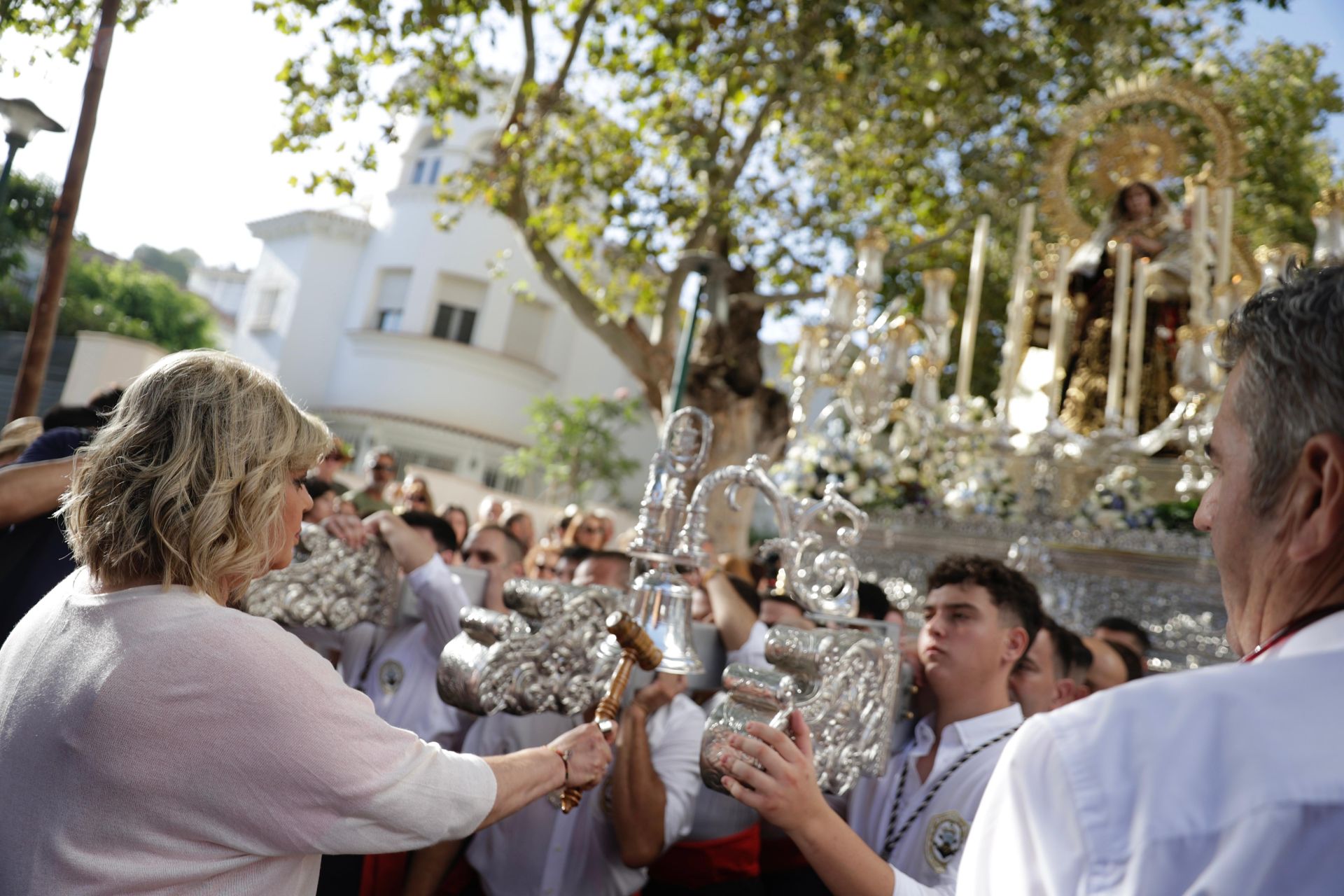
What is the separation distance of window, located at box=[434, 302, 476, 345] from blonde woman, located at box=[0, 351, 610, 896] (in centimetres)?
2044

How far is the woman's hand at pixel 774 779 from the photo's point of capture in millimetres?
1931

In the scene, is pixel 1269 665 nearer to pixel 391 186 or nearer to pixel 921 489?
pixel 921 489

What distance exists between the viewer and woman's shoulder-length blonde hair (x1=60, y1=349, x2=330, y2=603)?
174cm

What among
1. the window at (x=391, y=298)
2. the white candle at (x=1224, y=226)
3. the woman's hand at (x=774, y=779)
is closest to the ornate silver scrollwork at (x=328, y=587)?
the woman's hand at (x=774, y=779)

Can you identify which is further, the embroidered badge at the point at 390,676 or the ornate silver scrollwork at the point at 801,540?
the embroidered badge at the point at 390,676

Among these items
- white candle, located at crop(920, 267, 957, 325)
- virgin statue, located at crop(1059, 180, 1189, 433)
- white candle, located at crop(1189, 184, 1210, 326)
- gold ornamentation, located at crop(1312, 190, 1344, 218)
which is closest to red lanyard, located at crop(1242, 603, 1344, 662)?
white candle, located at crop(920, 267, 957, 325)

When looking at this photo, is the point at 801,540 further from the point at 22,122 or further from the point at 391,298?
the point at 391,298

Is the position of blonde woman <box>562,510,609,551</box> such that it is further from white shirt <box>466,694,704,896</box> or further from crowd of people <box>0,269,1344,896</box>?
white shirt <box>466,694,704,896</box>

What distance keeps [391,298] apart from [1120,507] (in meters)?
18.3

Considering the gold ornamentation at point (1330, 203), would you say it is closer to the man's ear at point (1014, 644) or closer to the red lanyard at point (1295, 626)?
the man's ear at point (1014, 644)

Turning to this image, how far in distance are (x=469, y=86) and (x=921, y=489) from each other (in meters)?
5.53

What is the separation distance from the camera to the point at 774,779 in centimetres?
194

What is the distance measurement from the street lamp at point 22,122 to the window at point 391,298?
18740 millimetres

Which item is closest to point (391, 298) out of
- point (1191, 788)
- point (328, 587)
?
point (328, 587)
